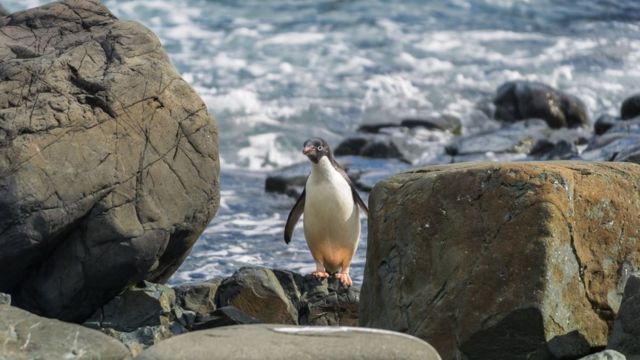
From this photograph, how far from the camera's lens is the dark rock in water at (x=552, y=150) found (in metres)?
14.6

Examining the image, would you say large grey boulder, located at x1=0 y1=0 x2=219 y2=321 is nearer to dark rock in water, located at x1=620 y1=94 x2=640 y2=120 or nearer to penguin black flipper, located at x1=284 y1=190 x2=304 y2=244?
penguin black flipper, located at x1=284 y1=190 x2=304 y2=244

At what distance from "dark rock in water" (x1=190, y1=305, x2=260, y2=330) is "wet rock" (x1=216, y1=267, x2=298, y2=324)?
0.31m

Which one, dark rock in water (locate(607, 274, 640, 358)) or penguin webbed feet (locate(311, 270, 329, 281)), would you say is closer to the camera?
dark rock in water (locate(607, 274, 640, 358))

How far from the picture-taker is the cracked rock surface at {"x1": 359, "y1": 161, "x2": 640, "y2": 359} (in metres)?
5.96

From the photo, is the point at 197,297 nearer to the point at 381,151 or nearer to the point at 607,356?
the point at 607,356

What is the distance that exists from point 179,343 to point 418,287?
1622mm

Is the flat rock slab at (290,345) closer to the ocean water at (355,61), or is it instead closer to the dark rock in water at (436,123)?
the ocean water at (355,61)

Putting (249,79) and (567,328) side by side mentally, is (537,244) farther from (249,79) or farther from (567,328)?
(249,79)

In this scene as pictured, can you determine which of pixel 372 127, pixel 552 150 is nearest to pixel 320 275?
pixel 552 150

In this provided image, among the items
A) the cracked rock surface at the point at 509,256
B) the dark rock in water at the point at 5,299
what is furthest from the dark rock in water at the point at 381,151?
the dark rock in water at the point at 5,299

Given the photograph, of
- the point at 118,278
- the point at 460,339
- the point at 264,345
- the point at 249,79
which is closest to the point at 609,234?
the point at 460,339

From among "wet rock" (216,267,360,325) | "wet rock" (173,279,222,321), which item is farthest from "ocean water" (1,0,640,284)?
"wet rock" (173,279,222,321)

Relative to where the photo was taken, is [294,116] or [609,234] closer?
[609,234]

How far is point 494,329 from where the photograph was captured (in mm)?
5973
